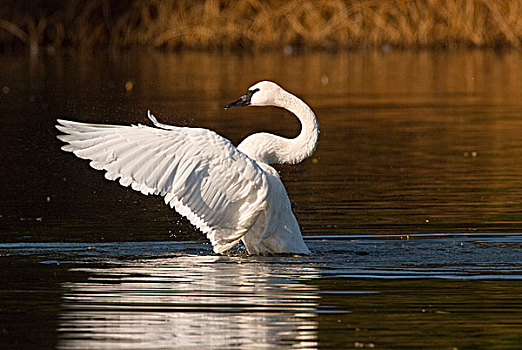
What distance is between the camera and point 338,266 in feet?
30.6

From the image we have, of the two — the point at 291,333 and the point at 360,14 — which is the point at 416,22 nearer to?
the point at 360,14

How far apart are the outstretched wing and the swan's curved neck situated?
453 millimetres

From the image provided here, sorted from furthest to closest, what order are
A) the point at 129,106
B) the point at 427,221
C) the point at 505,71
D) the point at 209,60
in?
the point at 209,60
the point at 505,71
the point at 129,106
the point at 427,221

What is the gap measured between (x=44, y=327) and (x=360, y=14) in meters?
29.7

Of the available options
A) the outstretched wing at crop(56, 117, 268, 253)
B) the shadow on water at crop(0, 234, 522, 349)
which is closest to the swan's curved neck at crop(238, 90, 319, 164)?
the outstretched wing at crop(56, 117, 268, 253)

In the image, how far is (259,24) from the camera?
3684 centimetres

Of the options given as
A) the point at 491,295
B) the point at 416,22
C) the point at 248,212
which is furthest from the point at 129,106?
the point at 416,22

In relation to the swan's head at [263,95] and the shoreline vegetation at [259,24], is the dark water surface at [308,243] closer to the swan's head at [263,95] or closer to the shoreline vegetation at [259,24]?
the swan's head at [263,95]

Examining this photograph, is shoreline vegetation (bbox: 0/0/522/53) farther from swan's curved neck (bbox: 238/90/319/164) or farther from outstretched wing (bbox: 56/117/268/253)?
outstretched wing (bbox: 56/117/268/253)

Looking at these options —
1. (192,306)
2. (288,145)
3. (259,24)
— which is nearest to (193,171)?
(288,145)

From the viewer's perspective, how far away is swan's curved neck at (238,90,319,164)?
384 inches

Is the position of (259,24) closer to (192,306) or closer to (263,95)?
(263,95)

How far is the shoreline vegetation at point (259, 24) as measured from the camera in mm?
35906

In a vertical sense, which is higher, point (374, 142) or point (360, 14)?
point (360, 14)
